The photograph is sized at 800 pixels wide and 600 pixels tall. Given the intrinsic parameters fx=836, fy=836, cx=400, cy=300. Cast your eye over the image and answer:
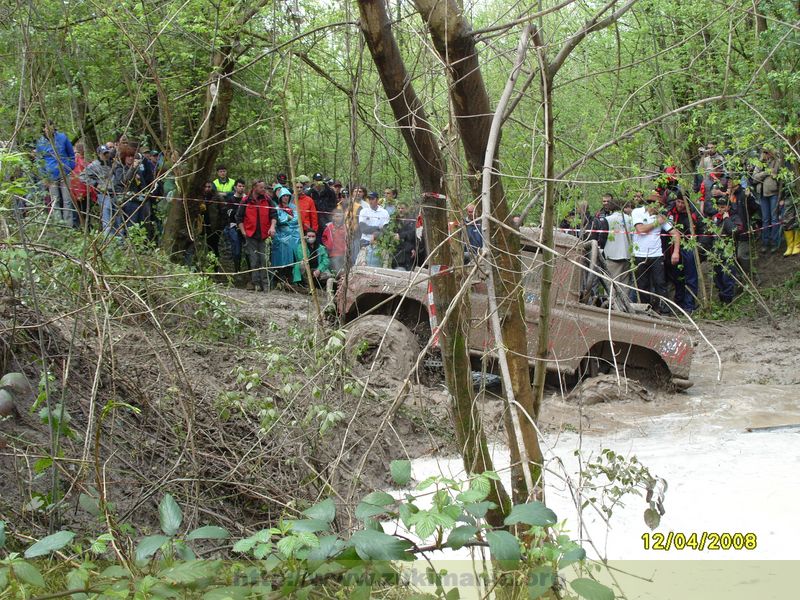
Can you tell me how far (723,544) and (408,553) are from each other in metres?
3.13

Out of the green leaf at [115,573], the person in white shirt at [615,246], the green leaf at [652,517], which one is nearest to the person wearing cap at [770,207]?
the person in white shirt at [615,246]

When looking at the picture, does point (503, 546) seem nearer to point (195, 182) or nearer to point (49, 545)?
point (49, 545)

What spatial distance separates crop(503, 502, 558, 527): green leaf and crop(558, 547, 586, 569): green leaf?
91mm

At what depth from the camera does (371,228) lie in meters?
10.4

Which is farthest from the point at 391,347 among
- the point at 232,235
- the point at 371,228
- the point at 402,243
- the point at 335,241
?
the point at 232,235

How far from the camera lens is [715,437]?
7039 mm

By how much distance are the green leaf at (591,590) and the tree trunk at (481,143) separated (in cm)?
117

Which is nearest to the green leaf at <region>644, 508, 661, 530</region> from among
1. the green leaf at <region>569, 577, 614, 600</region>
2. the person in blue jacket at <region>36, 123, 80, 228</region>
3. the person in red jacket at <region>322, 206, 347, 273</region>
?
the green leaf at <region>569, 577, 614, 600</region>

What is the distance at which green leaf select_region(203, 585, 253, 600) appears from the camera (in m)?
2.26

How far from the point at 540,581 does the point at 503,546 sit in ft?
0.94

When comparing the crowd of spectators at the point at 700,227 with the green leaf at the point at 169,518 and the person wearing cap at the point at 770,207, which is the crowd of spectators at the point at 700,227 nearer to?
the person wearing cap at the point at 770,207

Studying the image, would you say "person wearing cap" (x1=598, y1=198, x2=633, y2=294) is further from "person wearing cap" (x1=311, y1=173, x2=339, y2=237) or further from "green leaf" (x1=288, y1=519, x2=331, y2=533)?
"green leaf" (x1=288, y1=519, x2=331, y2=533)

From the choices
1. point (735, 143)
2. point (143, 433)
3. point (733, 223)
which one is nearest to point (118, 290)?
point (143, 433)
